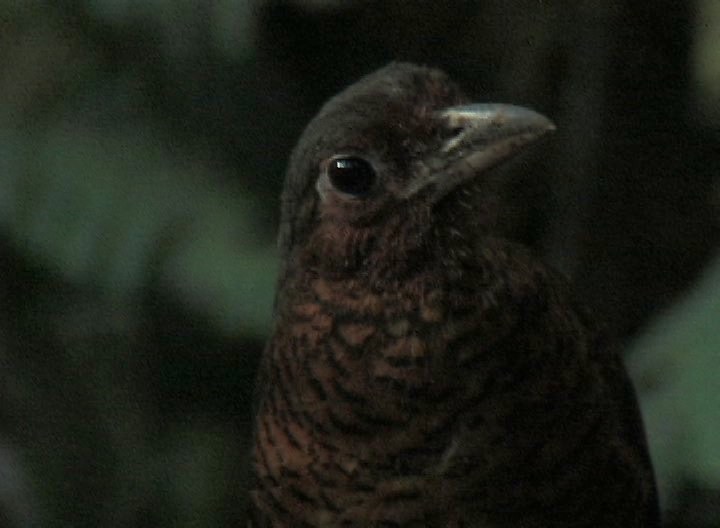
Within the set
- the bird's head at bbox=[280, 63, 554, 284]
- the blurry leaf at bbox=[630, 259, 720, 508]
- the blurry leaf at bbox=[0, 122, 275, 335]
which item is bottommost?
the blurry leaf at bbox=[630, 259, 720, 508]

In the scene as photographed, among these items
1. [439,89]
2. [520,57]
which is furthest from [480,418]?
[520,57]

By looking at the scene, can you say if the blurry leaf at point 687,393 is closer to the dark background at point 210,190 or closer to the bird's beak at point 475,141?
the dark background at point 210,190

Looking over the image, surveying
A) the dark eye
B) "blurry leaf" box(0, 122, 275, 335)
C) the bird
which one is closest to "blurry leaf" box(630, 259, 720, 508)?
the bird

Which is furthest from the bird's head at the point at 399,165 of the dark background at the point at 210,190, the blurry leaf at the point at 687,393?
the dark background at the point at 210,190

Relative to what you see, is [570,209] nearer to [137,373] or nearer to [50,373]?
[137,373]

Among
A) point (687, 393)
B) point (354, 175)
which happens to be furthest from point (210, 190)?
point (687, 393)

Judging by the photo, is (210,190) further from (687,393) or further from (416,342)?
(687,393)

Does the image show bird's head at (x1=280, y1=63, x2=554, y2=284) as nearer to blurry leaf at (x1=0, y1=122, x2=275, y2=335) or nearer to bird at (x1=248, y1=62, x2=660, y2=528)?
bird at (x1=248, y1=62, x2=660, y2=528)
